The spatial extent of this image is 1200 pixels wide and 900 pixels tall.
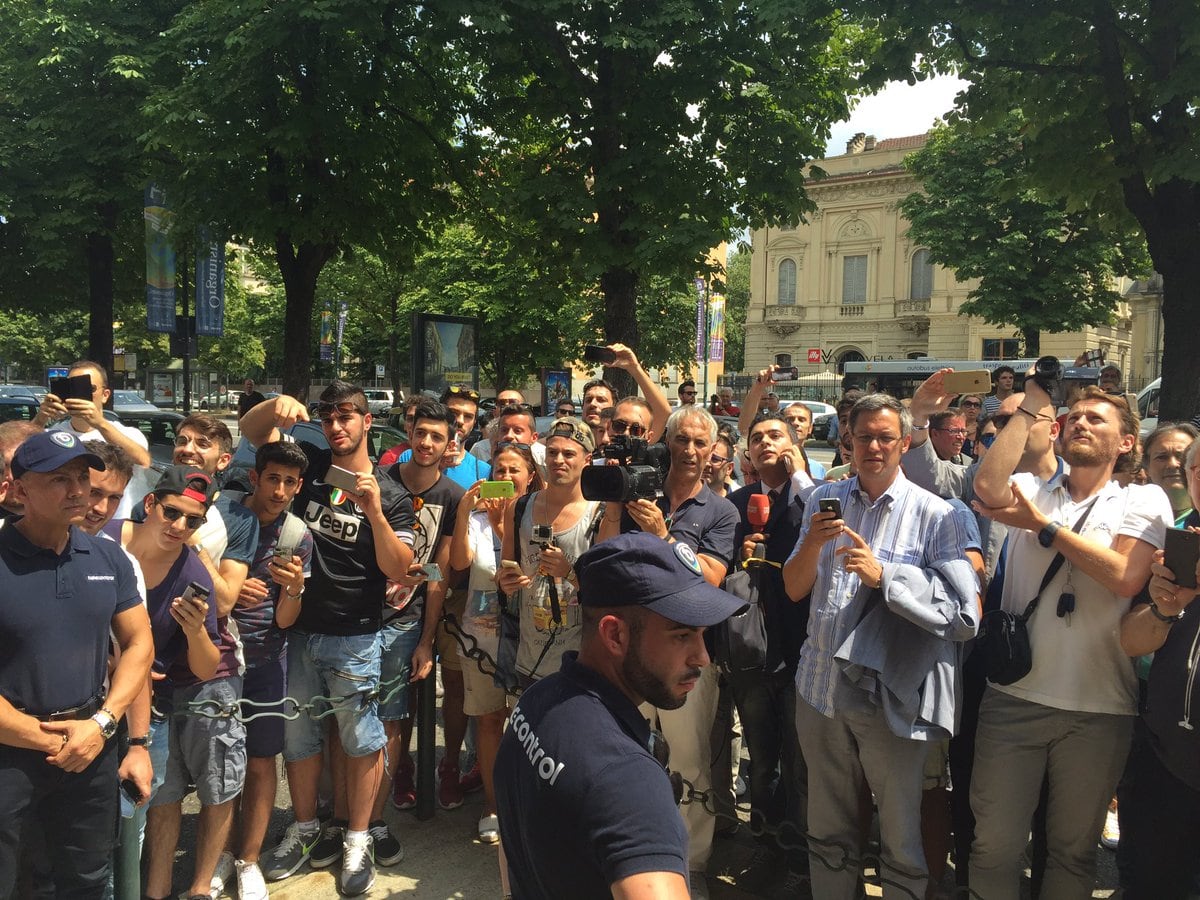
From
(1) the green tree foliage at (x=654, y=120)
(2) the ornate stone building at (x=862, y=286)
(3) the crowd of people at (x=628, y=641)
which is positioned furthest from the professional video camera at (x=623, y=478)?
(2) the ornate stone building at (x=862, y=286)

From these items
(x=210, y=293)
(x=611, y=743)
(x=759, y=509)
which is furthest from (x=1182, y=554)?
(x=210, y=293)

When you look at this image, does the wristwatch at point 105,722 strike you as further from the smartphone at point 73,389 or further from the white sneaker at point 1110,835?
the white sneaker at point 1110,835

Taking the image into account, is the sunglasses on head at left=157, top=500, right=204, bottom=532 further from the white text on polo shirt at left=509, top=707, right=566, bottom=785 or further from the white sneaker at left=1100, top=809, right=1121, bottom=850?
the white sneaker at left=1100, top=809, right=1121, bottom=850

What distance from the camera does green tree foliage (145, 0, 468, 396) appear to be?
33.6 feet

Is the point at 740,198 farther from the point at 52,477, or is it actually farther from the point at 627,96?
the point at 52,477

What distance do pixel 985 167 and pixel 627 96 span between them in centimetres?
2360

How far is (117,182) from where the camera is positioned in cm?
1493

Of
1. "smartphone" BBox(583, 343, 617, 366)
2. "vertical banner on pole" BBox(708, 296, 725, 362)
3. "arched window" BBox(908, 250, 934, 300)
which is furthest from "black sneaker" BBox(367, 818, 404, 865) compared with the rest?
"arched window" BBox(908, 250, 934, 300)

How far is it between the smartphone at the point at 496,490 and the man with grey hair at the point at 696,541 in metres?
0.70

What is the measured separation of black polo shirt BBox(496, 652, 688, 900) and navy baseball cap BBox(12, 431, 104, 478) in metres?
2.01

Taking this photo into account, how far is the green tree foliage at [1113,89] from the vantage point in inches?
353

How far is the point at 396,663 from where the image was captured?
14.0ft

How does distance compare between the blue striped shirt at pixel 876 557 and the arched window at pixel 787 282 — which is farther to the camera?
the arched window at pixel 787 282

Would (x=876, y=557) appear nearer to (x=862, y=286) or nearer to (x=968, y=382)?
(x=968, y=382)
